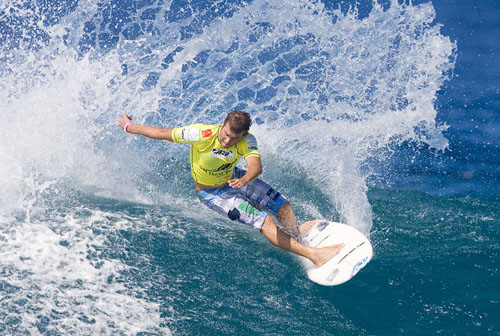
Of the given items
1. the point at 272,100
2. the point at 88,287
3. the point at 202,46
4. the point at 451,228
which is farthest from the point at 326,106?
the point at 88,287

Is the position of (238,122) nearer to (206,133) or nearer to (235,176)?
(206,133)

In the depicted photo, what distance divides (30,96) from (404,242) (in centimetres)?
597

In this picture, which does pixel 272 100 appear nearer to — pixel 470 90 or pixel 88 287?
pixel 470 90

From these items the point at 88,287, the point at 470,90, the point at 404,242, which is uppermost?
the point at 470,90

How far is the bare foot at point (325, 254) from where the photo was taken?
21.4ft

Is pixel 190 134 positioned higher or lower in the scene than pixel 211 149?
higher

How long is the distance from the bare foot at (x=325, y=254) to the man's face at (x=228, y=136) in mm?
1529

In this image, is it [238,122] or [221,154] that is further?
[221,154]

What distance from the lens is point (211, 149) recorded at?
6617 mm

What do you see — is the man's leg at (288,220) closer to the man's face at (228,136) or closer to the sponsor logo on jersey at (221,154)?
the sponsor logo on jersey at (221,154)

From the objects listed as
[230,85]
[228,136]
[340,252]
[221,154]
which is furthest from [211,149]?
[230,85]

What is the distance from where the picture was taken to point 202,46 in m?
9.79

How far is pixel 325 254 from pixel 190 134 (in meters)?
1.98

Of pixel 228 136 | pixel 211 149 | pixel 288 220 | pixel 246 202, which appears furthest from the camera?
pixel 288 220
